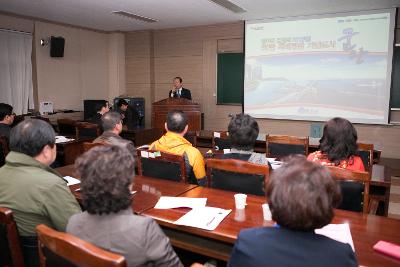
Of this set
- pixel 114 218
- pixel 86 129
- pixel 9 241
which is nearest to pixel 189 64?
pixel 86 129

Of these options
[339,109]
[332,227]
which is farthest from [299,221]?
[339,109]

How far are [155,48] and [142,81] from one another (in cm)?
87

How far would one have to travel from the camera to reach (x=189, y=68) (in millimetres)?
7914

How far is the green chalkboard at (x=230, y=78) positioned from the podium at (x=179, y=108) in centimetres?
98

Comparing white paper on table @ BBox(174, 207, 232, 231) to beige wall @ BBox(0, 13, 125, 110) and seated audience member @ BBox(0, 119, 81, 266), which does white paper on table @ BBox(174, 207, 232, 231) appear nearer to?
seated audience member @ BBox(0, 119, 81, 266)

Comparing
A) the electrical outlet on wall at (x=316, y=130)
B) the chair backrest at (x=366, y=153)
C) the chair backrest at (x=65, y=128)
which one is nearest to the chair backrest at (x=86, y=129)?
the chair backrest at (x=65, y=128)

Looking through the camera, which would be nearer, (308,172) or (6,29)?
(308,172)

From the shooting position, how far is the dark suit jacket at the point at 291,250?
976 millimetres

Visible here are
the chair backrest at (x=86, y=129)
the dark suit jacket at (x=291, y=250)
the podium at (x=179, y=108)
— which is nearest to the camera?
the dark suit jacket at (x=291, y=250)

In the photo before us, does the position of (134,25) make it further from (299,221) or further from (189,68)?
(299,221)

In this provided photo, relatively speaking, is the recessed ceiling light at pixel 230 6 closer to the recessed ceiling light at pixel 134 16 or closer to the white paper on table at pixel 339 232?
the recessed ceiling light at pixel 134 16

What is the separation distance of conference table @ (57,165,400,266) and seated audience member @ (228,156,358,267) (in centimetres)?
41

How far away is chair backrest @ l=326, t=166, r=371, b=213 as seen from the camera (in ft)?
6.45

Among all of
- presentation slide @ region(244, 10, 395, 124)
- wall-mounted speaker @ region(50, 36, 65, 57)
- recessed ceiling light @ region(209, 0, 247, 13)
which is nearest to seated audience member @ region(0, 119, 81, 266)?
recessed ceiling light @ region(209, 0, 247, 13)
